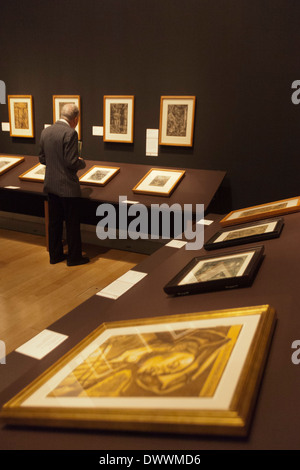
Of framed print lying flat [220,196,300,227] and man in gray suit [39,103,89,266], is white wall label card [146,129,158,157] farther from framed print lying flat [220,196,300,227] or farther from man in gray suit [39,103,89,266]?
framed print lying flat [220,196,300,227]

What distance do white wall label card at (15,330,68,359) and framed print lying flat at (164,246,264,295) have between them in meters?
0.59

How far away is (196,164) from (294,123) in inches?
56.2

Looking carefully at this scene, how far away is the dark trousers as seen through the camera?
199 inches

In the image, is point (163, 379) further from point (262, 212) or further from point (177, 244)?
point (262, 212)

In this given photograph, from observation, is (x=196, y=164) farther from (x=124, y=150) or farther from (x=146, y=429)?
(x=146, y=429)

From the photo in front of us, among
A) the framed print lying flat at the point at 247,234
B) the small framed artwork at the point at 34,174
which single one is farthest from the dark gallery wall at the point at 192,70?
the framed print lying flat at the point at 247,234

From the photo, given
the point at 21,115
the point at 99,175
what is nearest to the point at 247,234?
the point at 99,175


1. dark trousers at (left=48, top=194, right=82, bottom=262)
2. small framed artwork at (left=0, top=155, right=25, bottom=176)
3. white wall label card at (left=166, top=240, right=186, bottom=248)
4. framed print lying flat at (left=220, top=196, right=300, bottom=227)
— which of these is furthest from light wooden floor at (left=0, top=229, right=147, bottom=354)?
framed print lying flat at (left=220, top=196, right=300, bottom=227)

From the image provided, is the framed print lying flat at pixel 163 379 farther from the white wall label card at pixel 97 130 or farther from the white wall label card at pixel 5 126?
the white wall label card at pixel 5 126

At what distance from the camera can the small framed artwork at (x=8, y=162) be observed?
623 cm

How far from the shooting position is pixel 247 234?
2682 millimetres

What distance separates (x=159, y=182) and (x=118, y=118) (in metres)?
1.46

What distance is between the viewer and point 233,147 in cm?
522

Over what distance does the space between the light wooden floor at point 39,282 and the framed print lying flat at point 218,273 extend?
1.93m
